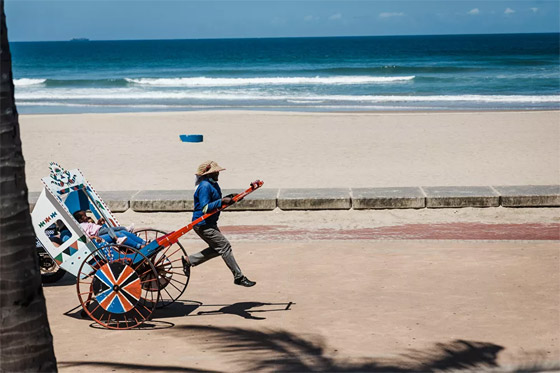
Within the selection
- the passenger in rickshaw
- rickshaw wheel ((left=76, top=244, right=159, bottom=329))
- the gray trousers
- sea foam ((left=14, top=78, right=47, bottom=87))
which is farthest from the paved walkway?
sea foam ((left=14, top=78, right=47, bottom=87))

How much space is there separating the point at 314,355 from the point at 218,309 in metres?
1.76

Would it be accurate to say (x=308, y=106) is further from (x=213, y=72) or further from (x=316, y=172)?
(x=213, y=72)

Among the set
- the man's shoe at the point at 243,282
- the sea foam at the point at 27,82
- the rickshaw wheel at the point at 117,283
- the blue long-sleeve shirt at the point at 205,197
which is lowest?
the man's shoe at the point at 243,282

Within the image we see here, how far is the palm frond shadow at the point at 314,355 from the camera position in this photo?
6.69 meters

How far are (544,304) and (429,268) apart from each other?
5.55ft

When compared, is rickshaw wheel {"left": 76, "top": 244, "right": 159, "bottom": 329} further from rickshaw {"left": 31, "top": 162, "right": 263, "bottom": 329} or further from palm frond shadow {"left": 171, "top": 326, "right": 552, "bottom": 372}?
palm frond shadow {"left": 171, "top": 326, "right": 552, "bottom": 372}

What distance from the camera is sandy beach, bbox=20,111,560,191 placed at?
51.7 feet

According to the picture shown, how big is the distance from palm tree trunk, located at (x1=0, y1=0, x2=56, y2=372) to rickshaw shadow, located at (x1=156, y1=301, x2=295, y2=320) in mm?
3652

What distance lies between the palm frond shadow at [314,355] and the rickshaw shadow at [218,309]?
25.4 inches

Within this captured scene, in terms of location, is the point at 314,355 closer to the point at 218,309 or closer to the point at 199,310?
the point at 218,309

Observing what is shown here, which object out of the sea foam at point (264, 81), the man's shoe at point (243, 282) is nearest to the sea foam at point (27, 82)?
the sea foam at point (264, 81)

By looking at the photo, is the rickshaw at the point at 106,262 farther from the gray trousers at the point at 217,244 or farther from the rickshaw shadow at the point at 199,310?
the gray trousers at the point at 217,244

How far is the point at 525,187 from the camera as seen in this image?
44.9 ft

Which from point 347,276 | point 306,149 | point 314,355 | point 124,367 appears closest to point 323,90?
point 306,149
